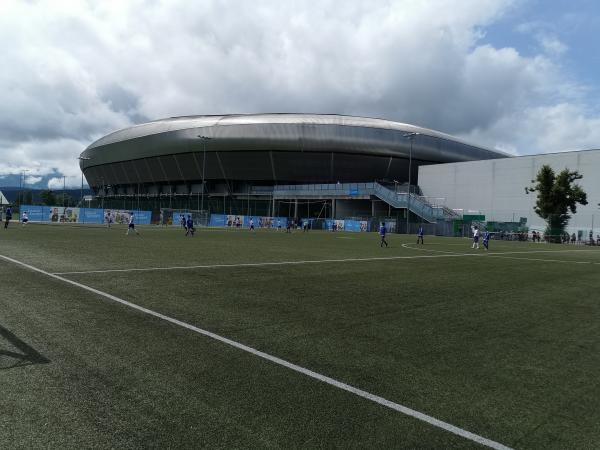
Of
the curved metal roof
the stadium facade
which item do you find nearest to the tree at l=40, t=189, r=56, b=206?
the stadium facade

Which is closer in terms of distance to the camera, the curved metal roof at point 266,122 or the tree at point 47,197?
the curved metal roof at point 266,122

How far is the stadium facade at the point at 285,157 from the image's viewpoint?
78.6m

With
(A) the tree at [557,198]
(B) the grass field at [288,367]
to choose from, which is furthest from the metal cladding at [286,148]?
(B) the grass field at [288,367]

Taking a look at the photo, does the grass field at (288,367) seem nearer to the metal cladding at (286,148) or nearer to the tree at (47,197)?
the metal cladding at (286,148)

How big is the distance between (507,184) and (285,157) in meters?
38.2

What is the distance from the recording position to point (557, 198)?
2005 inches

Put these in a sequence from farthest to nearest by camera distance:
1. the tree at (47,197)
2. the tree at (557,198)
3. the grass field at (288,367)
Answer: the tree at (47,197) < the tree at (557,198) < the grass field at (288,367)

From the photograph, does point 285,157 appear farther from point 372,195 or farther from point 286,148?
point 372,195

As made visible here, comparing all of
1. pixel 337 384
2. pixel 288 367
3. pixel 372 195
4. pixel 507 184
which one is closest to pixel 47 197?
pixel 372 195

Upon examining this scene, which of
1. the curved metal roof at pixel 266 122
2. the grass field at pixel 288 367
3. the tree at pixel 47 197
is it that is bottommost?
the grass field at pixel 288 367

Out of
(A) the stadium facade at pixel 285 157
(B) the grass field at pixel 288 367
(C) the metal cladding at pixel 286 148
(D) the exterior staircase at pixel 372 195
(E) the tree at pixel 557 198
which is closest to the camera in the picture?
(B) the grass field at pixel 288 367

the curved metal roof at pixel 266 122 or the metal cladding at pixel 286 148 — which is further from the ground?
the curved metal roof at pixel 266 122

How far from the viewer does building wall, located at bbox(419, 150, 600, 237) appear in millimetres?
53188

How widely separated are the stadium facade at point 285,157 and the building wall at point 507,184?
7.61 meters
